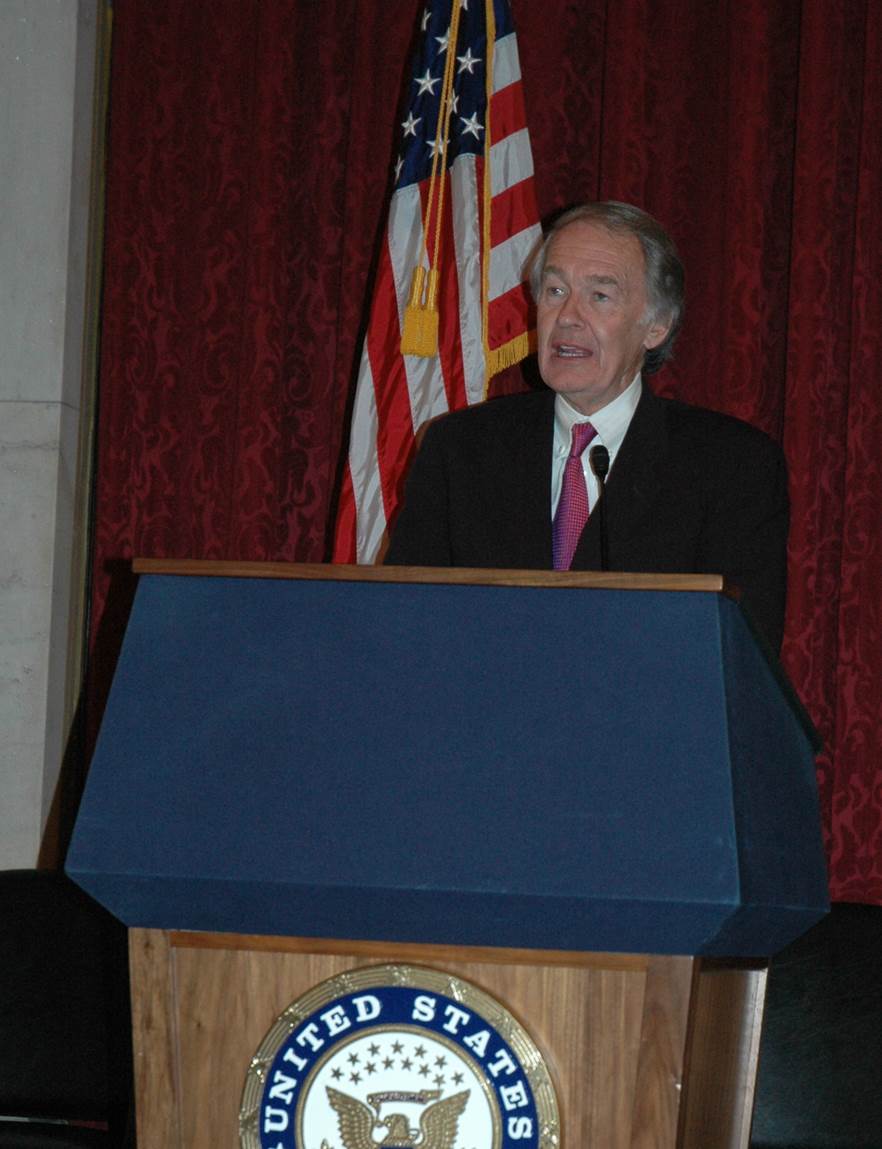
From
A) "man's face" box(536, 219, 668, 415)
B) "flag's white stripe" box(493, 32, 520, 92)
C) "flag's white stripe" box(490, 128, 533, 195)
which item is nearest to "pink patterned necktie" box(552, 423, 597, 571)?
"man's face" box(536, 219, 668, 415)

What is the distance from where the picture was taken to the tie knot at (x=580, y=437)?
2.54 metres

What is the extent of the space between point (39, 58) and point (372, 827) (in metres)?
3.37

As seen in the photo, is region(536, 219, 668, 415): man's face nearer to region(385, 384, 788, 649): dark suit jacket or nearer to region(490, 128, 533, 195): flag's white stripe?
region(385, 384, 788, 649): dark suit jacket

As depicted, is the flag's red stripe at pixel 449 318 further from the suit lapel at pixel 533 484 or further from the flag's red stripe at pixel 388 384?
the suit lapel at pixel 533 484

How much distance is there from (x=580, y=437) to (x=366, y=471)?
1.29m

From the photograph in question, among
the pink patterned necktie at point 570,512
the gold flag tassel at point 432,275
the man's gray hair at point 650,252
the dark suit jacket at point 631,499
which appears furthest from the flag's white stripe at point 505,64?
the pink patterned necktie at point 570,512

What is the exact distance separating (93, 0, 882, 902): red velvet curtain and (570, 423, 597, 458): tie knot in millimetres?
1408

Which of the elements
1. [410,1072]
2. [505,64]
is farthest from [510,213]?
[410,1072]

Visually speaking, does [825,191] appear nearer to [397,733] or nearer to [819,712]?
[819,712]

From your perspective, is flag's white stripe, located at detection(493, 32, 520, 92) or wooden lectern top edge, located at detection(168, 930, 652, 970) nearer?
wooden lectern top edge, located at detection(168, 930, 652, 970)

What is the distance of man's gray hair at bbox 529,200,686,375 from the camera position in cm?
270

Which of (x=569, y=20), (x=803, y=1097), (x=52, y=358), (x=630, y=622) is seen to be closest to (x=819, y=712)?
(x=803, y=1097)

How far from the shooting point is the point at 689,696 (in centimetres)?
137

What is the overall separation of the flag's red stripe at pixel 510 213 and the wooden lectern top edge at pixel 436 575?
252 centimetres
